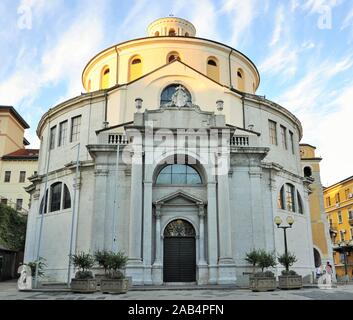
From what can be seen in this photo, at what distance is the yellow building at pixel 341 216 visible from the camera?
59.7 m

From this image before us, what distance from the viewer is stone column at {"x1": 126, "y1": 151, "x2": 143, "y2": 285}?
24.0 meters

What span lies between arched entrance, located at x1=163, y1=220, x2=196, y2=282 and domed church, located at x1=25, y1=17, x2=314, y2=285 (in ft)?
0.22

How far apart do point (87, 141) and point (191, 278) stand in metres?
13.8

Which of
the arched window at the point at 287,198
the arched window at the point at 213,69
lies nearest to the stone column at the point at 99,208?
the arched window at the point at 287,198

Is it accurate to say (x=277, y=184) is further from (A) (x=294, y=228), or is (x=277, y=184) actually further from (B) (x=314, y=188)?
(B) (x=314, y=188)

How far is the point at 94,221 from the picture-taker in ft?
88.8

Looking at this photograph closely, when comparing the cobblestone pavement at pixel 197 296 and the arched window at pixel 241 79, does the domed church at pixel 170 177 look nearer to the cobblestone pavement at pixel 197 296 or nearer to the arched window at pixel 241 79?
the arched window at pixel 241 79

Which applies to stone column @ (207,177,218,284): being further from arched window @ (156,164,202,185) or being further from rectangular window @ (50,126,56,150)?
rectangular window @ (50,126,56,150)

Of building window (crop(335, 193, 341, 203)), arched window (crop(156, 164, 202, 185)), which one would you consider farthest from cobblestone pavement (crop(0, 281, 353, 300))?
building window (crop(335, 193, 341, 203))

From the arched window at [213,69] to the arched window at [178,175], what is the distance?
40.1 feet

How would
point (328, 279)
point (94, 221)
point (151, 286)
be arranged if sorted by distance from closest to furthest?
point (151, 286)
point (328, 279)
point (94, 221)

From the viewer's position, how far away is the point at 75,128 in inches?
1332
